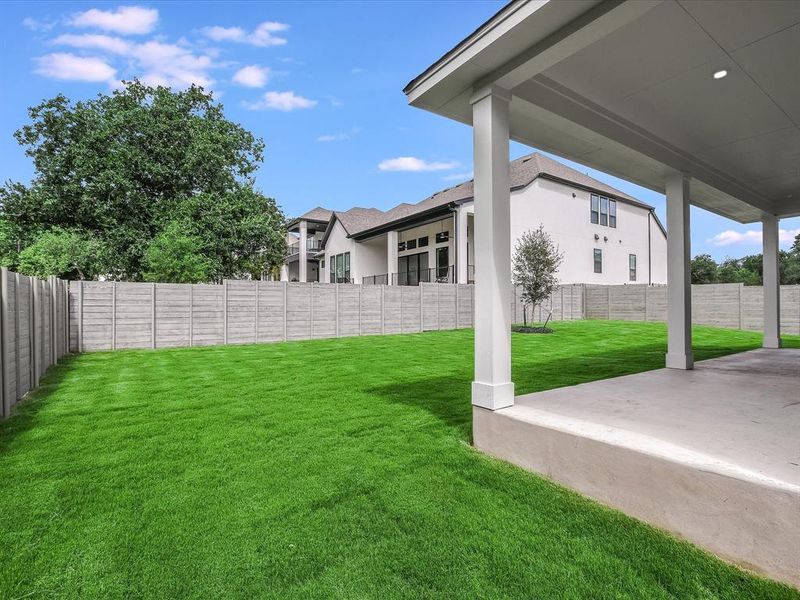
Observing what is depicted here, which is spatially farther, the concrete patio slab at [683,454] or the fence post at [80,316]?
the fence post at [80,316]

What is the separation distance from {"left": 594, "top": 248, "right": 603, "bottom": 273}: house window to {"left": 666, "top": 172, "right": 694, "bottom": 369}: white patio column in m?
16.4

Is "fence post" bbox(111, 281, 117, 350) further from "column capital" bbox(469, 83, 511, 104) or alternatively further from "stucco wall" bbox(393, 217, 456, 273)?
"stucco wall" bbox(393, 217, 456, 273)

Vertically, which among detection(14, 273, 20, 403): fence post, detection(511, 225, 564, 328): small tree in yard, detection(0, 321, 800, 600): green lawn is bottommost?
detection(0, 321, 800, 600): green lawn

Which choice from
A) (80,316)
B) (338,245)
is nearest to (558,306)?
(338,245)

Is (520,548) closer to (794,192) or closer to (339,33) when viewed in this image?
(794,192)

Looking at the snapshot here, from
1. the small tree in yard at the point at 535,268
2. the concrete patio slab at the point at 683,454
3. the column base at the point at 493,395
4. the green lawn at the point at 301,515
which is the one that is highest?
the small tree in yard at the point at 535,268

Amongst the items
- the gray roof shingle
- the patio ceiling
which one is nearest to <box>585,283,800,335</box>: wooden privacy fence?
the gray roof shingle

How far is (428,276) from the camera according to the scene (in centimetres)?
2077

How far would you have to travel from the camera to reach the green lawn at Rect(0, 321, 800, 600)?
1807mm

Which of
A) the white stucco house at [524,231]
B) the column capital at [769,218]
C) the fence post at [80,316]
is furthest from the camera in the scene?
the white stucco house at [524,231]

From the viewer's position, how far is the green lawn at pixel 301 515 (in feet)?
5.93

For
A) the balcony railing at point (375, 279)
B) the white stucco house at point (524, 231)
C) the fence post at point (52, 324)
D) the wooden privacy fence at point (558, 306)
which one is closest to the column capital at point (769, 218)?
the wooden privacy fence at point (558, 306)

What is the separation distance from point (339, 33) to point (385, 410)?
917 cm

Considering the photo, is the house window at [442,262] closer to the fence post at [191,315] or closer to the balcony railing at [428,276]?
the balcony railing at [428,276]
